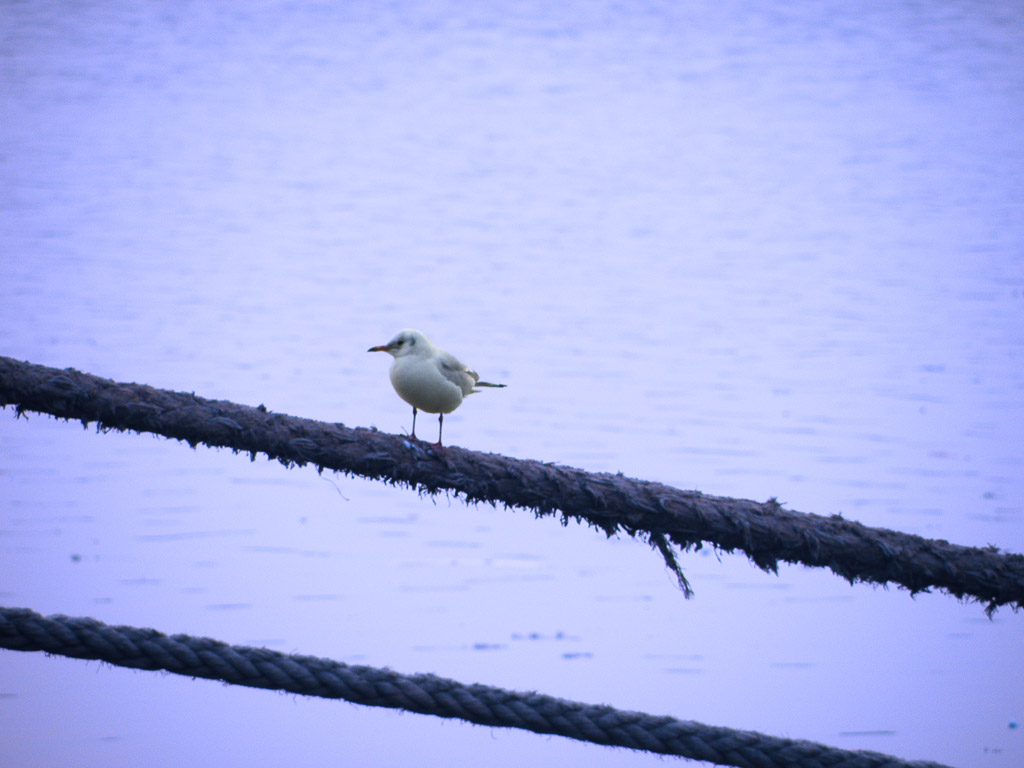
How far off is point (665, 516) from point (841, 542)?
189 mm

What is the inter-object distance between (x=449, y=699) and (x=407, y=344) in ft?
2.77

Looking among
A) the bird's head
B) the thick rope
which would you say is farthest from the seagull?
the thick rope

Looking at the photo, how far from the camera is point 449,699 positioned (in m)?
0.86

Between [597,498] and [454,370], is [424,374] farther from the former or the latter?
[597,498]

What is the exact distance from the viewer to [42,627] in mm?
794

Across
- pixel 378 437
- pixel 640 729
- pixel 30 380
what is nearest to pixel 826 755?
pixel 640 729

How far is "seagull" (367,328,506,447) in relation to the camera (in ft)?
4.99

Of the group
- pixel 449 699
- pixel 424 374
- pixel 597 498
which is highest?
pixel 424 374

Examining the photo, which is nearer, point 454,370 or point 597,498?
point 597,498

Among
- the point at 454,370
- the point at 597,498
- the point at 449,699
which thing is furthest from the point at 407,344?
the point at 449,699

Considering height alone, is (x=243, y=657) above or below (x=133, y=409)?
below

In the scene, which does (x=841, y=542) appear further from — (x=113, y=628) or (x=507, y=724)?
(x=113, y=628)

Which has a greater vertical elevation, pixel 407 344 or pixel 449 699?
pixel 407 344

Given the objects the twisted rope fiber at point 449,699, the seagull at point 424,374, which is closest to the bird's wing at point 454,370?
the seagull at point 424,374
